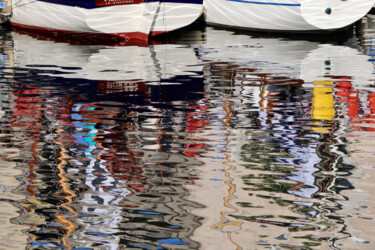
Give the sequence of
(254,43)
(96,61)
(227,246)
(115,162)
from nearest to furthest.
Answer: (227,246) → (115,162) → (96,61) → (254,43)

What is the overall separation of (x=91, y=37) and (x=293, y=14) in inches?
145

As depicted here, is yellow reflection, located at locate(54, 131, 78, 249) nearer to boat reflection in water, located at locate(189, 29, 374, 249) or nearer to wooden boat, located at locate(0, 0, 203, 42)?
boat reflection in water, located at locate(189, 29, 374, 249)

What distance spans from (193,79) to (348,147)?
11.6ft

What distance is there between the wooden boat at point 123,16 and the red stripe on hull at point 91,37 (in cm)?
2

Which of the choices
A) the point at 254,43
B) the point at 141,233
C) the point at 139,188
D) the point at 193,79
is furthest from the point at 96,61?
the point at 141,233

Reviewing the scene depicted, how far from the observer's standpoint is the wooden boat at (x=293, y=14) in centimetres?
1292

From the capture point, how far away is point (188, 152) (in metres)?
6.18

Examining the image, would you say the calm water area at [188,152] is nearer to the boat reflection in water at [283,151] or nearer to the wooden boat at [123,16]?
the boat reflection in water at [283,151]

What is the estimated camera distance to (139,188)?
5.32 meters

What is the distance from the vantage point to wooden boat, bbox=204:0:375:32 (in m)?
12.9

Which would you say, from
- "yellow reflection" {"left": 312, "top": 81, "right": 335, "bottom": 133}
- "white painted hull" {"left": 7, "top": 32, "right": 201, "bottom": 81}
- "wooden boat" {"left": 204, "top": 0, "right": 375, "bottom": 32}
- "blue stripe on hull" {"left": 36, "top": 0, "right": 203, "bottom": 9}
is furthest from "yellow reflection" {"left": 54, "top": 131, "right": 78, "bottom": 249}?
"wooden boat" {"left": 204, "top": 0, "right": 375, "bottom": 32}

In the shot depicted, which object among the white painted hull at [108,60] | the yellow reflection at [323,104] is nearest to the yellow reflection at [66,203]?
the yellow reflection at [323,104]

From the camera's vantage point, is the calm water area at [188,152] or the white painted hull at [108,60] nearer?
the calm water area at [188,152]

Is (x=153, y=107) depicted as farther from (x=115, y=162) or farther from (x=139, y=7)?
(x=139, y=7)
